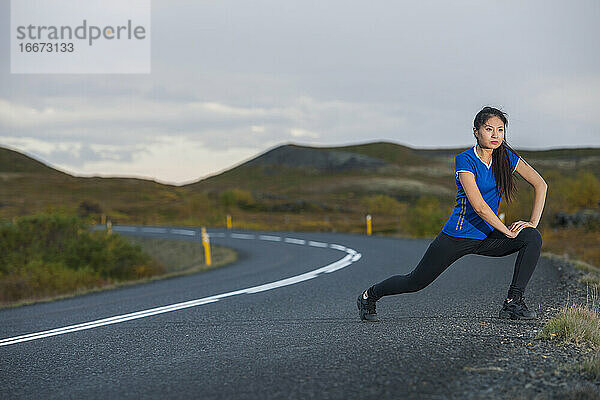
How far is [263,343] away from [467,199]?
2.15m

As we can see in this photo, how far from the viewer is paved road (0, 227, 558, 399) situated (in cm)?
403

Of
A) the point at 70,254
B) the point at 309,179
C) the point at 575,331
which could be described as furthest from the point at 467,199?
the point at 309,179

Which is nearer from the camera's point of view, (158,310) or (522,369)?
(522,369)

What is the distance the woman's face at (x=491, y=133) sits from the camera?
549 centimetres

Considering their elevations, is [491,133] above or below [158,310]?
above

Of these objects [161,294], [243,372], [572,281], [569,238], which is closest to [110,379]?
[243,372]

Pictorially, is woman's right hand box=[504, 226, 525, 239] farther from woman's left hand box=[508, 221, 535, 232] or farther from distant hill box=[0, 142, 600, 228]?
distant hill box=[0, 142, 600, 228]

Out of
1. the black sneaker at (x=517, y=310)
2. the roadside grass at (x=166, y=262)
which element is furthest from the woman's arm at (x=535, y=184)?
the roadside grass at (x=166, y=262)

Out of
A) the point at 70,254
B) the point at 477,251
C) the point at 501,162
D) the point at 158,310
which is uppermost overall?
the point at 501,162

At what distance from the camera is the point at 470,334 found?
5.33m

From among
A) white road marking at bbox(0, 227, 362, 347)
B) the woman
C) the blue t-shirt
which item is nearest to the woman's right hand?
the woman

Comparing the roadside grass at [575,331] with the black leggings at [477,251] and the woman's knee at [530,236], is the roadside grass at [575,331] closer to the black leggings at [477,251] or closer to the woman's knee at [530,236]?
the black leggings at [477,251]

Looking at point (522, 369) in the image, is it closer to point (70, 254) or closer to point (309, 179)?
point (70, 254)

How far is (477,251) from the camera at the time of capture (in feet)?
18.5
